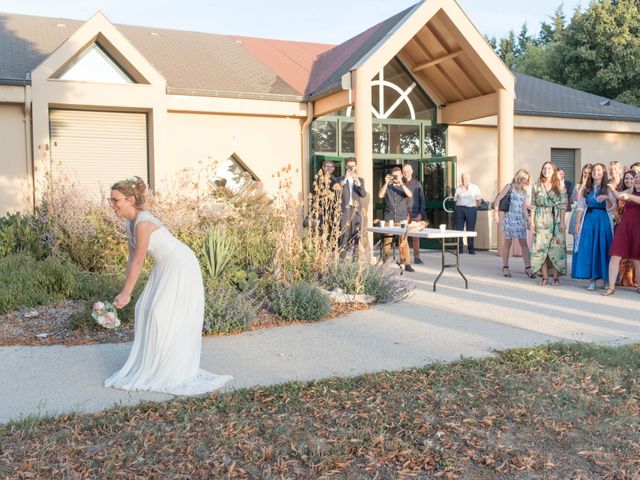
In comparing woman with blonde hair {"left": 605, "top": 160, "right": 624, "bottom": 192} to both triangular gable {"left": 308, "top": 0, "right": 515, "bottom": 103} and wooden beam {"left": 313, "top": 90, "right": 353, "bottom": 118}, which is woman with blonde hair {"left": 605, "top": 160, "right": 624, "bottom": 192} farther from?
wooden beam {"left": 313, "top": 90, "right": 353, "bottom": 118}

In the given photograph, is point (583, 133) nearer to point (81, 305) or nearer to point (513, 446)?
point (81, 305)

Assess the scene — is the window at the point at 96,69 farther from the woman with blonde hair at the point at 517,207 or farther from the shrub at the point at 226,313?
the shrub at the point at 226,313

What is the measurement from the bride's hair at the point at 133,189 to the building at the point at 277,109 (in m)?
7.22

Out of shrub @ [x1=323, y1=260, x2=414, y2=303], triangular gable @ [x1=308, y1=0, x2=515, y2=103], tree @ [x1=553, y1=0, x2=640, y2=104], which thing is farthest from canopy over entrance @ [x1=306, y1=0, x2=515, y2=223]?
tree @ [x1=553, y1=0, x2=640, y2=104]

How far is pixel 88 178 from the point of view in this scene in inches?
553

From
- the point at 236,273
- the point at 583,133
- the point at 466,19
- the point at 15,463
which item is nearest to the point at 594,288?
the point at 236,273

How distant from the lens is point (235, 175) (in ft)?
51.3

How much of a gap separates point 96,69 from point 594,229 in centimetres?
1021

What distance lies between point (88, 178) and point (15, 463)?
11163mm

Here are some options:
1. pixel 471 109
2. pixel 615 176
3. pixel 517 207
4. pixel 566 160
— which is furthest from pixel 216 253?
pixel 566 160

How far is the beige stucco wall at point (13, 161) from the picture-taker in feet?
43.7

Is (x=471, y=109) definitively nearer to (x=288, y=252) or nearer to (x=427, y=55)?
(x=427, y=55)

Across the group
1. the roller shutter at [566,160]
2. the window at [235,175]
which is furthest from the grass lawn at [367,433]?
the roller shutter at [566,160]

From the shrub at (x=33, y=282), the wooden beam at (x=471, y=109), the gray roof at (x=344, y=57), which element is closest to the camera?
the shrub at (x=33, y=282)
